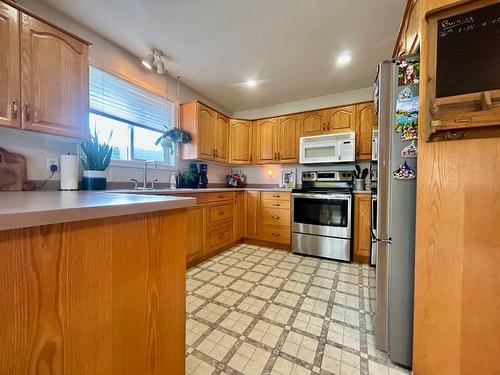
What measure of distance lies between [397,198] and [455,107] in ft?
1.63

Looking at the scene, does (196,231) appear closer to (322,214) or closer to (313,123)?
(322,214)

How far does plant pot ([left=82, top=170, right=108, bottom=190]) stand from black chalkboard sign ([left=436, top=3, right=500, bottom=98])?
97.6 inches

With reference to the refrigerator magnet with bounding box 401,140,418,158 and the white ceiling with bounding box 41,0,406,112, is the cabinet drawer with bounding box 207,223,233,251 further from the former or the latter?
the refrigerator magnet with bounding box 401,140,418,158

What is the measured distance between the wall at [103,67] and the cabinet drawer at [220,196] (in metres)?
0.70

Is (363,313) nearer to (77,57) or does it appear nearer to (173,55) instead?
(77,57)

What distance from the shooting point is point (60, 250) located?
52 centimetres

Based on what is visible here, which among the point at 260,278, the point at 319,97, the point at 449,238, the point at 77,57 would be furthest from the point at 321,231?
the point at 77,57

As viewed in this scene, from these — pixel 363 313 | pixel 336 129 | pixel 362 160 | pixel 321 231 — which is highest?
pixel 336 129

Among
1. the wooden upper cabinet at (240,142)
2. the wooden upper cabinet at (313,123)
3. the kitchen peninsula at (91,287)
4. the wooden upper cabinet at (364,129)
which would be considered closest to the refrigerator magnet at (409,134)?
the kitchen peninsula at (91,287)

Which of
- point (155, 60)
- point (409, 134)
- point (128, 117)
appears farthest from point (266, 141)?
point (409, 134)

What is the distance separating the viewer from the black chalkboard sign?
86 centimetres

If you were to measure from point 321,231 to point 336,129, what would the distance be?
1.56 meters

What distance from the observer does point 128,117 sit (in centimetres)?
247

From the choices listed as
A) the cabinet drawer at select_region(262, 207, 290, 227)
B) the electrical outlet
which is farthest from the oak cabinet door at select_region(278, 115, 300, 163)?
the electrical outlet
